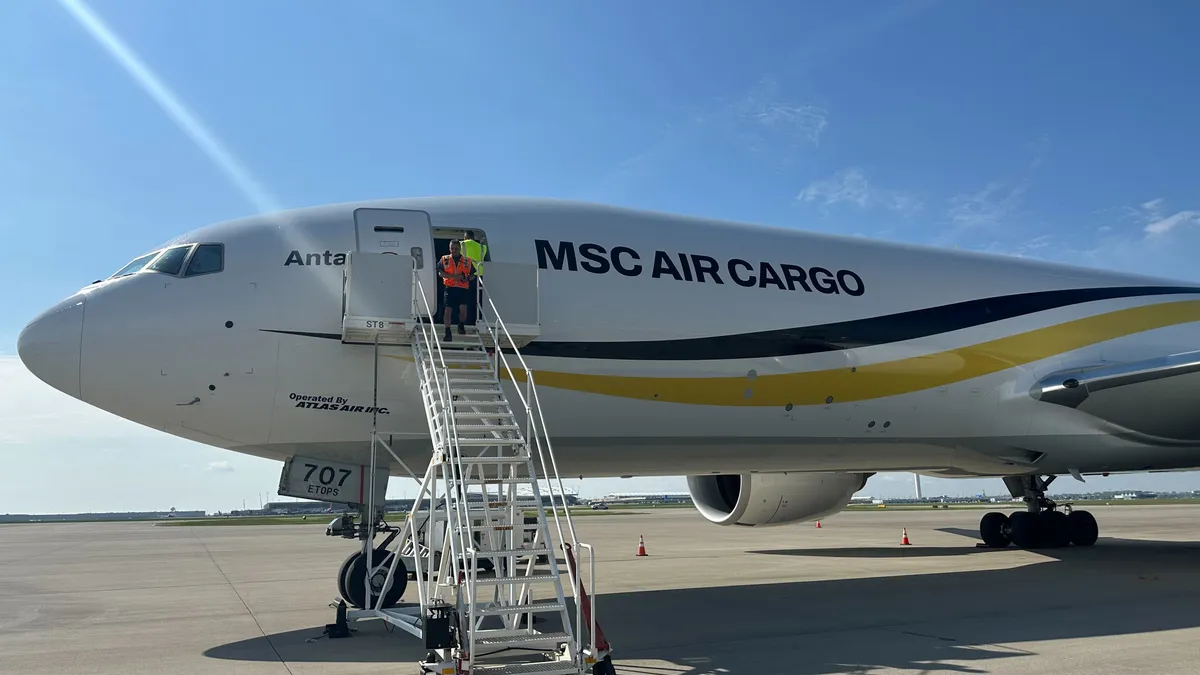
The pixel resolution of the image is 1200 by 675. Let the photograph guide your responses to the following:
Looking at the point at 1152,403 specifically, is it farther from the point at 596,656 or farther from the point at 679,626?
the point at 596,656

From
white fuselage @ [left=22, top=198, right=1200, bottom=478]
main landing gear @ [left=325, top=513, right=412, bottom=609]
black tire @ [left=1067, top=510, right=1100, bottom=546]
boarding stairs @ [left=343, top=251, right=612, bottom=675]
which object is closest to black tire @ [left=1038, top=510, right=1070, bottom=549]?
black tire @ [left=1067, top=510, right=1100, bottom=546]

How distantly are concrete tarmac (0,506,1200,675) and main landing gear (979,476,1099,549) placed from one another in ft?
2.16

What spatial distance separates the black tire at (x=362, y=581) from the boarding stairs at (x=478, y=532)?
0.05m

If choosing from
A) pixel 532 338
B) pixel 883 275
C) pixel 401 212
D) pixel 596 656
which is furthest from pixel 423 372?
pixel 883 275

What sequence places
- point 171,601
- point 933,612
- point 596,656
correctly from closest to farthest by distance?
point 596,656 < point 933,612 < point 171,601

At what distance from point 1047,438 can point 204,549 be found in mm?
18787

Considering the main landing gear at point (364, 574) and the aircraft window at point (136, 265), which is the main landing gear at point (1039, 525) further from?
the aircraft window at point (136, 265)

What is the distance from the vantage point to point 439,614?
18.9 ft

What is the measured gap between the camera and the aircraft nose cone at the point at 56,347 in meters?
7.80

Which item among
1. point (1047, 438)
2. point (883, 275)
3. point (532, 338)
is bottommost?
point (1047, 438)

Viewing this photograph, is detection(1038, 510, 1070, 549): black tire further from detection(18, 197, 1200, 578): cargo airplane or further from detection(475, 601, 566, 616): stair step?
detection(475, 601, 566, 616): stair step

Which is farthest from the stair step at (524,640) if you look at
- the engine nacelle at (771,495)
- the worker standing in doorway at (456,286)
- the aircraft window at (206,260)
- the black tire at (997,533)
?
the black tire at (997,533)

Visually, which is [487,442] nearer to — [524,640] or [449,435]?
[449,435]

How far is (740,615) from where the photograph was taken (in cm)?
877
